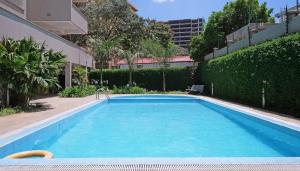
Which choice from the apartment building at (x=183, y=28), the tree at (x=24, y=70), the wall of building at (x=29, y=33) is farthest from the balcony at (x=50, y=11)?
the apartment building at (x=183, y=28)

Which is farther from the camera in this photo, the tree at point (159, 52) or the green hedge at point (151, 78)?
the green hedge at point (151, 78)

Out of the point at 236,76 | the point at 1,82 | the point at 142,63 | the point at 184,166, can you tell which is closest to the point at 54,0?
the point at 1,82

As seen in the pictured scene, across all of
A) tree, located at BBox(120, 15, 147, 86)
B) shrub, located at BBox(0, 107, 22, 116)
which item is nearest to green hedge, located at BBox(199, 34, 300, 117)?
shrub, located at BBox(0, 107, 22, 116)

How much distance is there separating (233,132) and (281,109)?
3.13 m

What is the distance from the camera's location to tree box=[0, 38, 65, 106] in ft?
39.0

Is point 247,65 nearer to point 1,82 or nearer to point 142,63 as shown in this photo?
point 1,82

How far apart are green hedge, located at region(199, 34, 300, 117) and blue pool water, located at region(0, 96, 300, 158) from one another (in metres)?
1.51

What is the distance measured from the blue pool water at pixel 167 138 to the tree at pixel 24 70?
6.62 ft

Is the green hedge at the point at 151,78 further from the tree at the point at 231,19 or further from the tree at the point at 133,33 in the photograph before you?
the tree at the point at 133,33

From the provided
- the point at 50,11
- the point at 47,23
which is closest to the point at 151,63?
the point at 47,23

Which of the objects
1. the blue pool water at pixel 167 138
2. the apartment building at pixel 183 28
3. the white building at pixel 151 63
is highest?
the apartment building at pixel 183 28

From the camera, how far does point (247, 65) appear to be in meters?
15.0

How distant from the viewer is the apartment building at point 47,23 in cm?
1291

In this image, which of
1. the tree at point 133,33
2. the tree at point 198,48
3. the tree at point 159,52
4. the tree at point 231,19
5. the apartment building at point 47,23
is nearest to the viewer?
the apartment building at point 47,23
